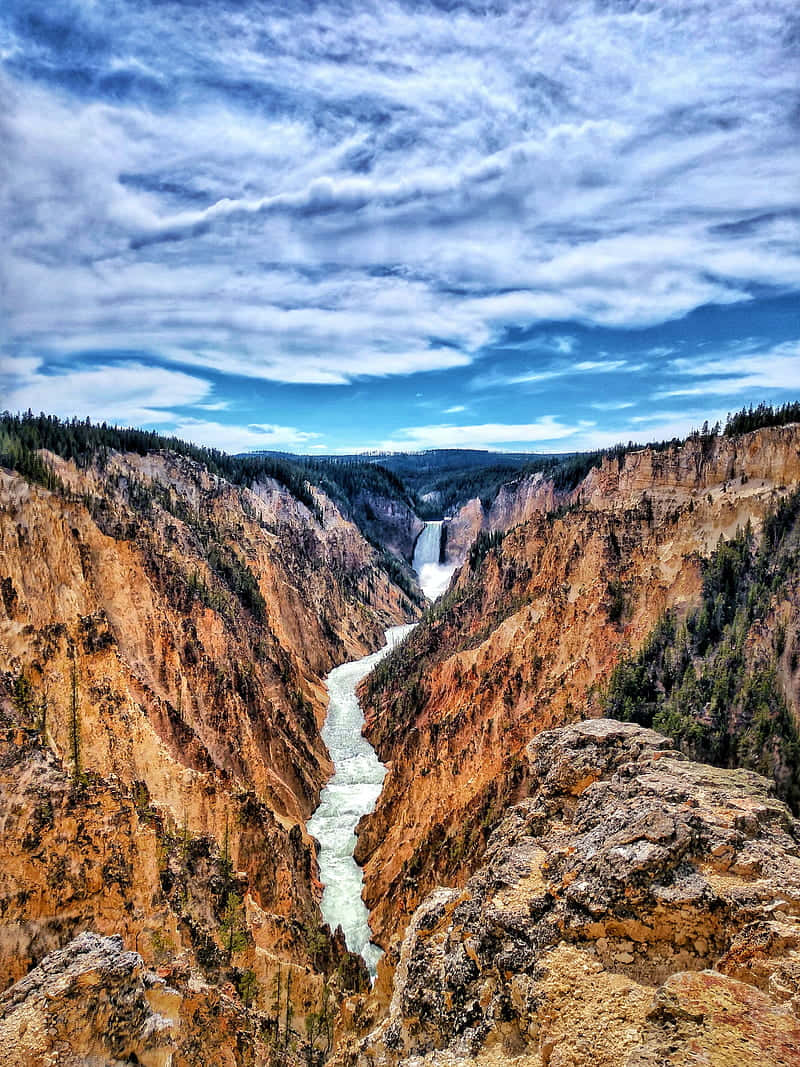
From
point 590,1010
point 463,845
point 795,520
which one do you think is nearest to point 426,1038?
point 590,1010

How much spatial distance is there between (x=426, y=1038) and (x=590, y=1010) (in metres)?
2.62

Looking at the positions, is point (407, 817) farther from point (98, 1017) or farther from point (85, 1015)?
point (85, 1015)

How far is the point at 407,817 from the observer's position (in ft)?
87.4

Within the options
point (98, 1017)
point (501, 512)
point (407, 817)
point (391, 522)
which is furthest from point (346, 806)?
point (391, 522)

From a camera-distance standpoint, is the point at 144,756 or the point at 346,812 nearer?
the point at 144,756

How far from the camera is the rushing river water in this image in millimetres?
23891

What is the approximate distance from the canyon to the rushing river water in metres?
0.67

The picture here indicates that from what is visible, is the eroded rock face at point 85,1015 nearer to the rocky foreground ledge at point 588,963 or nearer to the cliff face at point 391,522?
the rocky foreground ledge at point 588,963

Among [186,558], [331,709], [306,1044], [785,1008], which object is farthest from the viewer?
[331,709]

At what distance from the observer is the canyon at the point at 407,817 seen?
658cm

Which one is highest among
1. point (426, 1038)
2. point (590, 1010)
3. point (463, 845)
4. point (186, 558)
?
point (186, 558)

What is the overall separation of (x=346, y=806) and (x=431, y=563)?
88.8 meters

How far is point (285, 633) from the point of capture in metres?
51.5

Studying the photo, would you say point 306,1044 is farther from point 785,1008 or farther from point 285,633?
point 285,633
